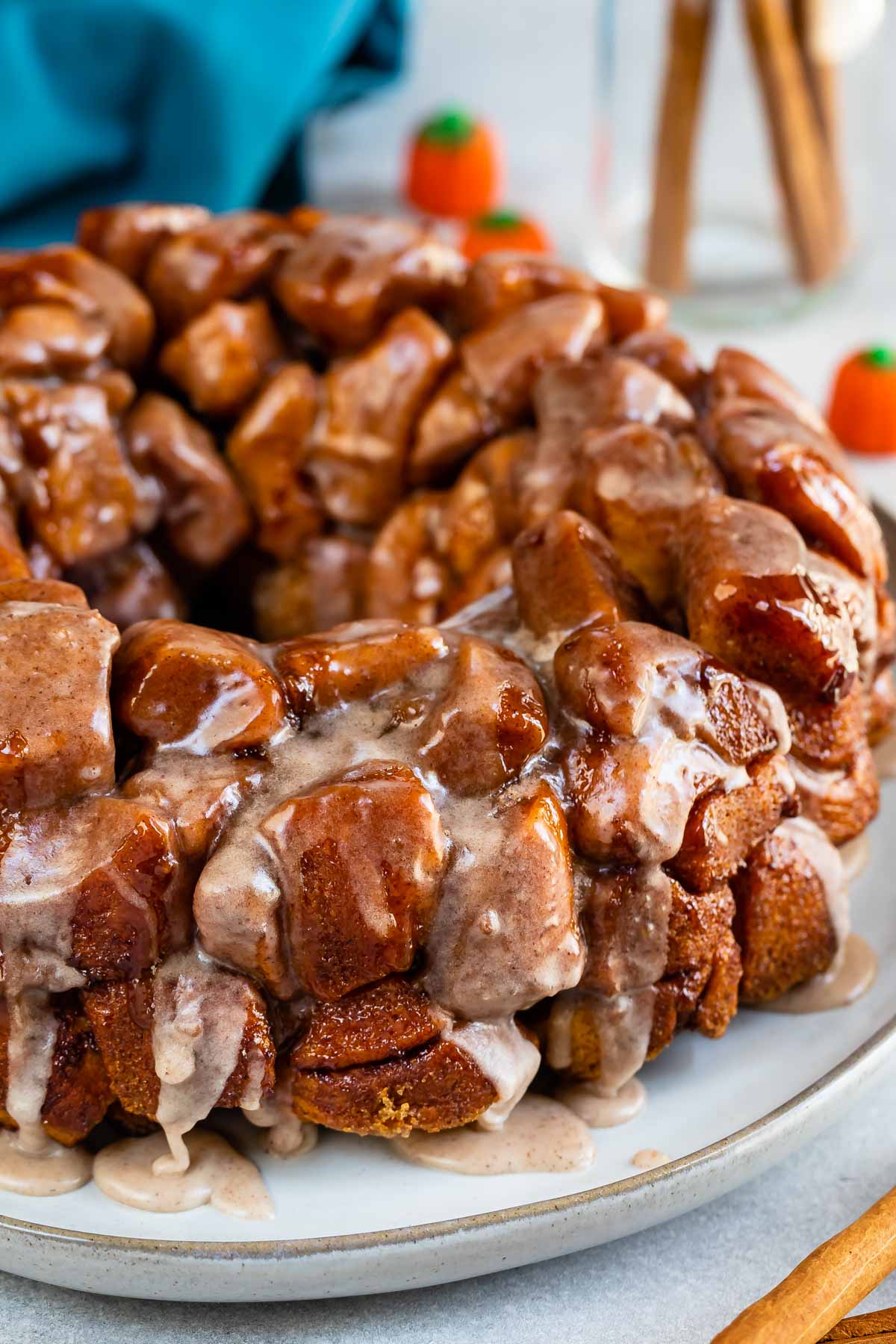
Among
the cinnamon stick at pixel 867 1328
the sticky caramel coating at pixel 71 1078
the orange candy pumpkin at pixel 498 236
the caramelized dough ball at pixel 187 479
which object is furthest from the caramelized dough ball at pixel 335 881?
the orange candy pumpkin at pixel 498 236

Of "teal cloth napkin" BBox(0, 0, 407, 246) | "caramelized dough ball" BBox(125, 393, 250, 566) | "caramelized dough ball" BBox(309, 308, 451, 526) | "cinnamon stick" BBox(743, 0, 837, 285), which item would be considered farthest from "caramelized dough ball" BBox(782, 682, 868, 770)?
"teal cloth napkin" BBox(0, 0, 407, 246)

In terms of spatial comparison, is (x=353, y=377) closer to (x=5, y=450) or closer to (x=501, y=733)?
(x=5, y=450)

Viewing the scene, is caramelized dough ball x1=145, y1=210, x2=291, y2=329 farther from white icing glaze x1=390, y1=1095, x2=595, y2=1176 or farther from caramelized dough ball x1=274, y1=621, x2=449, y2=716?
white icing glaze x1=390, y1=1095, x2=595, y2=1176

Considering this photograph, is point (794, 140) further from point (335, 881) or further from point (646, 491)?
point (335, 881)

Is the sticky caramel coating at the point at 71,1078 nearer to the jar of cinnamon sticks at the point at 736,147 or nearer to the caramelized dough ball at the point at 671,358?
the caramelized dough ball at the point at 671,358

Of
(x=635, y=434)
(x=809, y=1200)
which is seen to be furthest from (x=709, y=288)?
(x=809, y=1200)

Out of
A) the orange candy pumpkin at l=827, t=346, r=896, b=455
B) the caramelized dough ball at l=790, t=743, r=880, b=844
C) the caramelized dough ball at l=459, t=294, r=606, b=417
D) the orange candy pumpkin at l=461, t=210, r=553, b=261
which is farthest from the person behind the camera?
the orange candy pumpkin at l=461, t=210, r=553, b=261
